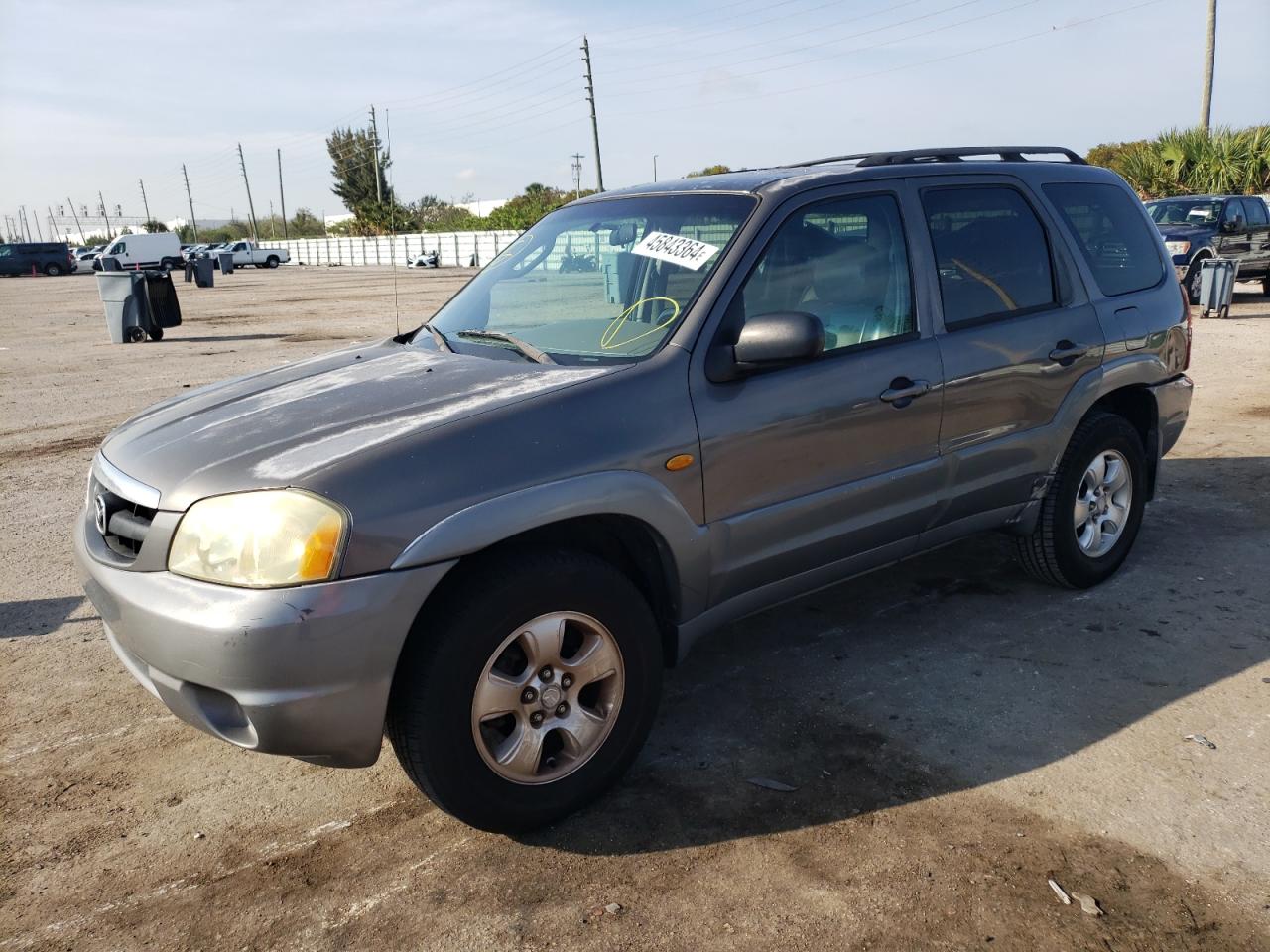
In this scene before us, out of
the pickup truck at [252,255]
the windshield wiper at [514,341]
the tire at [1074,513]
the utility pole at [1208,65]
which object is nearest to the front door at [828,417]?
the windshield wiper at [514,341]

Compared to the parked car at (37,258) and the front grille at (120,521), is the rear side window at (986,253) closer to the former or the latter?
the front grille at (120,521)

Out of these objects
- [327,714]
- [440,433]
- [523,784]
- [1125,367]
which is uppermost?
[440,433]

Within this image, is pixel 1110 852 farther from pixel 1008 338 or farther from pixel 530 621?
pixel 1008 338

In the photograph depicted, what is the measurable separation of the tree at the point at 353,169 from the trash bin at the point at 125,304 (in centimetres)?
6807

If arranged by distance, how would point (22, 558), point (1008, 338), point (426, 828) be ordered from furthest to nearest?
point (22, 558) → point (1008, 338) → point (426, 828)

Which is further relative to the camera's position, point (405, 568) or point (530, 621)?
point (530, 621)

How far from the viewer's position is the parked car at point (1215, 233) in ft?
54.5

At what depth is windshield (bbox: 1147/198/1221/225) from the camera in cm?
1706

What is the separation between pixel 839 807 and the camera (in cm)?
300

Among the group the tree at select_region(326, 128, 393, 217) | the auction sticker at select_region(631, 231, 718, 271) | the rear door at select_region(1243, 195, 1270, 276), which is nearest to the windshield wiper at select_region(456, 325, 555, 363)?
the auction sticker at select_region(631, 231, 718, 271)

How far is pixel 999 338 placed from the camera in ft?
13.0

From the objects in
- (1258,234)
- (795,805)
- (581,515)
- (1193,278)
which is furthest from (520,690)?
(1258,234)

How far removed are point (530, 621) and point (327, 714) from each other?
0.57 m

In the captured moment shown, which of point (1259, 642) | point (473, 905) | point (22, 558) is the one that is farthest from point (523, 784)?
point (22, 558)
